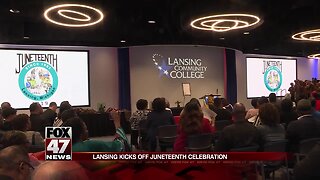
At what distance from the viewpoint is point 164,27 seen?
11672 millimetres

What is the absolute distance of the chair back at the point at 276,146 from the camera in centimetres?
354

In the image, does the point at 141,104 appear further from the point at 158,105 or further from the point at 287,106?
the point at 287,106

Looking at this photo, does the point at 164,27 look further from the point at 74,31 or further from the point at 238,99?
the point at 238,99

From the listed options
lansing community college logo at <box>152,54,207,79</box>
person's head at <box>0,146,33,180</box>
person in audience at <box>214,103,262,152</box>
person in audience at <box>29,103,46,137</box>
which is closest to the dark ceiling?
lansing community college logo at <box>152,54,207,79</box>

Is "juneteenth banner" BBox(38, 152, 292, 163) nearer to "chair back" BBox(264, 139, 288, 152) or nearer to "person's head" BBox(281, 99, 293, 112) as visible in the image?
"chair back" BBox(264, 139, 288, 152)

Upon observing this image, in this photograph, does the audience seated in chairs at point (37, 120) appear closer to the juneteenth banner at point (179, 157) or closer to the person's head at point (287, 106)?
the person's head at point (287, 106)

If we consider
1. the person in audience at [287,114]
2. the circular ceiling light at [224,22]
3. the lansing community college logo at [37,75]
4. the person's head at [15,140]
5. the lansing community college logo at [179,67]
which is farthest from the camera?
the lansing community college logo at [179,67]

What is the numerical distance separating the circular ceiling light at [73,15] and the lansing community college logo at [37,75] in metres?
2.54

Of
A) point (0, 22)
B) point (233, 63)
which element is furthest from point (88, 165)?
point (233, 63)

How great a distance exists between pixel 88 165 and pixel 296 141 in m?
3.18

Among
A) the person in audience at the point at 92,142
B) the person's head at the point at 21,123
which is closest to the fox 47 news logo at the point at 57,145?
the person in audience at the point at 92,142

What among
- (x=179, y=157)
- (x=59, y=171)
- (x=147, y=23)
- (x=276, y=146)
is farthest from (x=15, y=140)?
(x=147, y=23)

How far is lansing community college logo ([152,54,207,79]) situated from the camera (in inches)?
508

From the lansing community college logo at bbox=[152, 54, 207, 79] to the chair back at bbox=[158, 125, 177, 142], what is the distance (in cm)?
753
